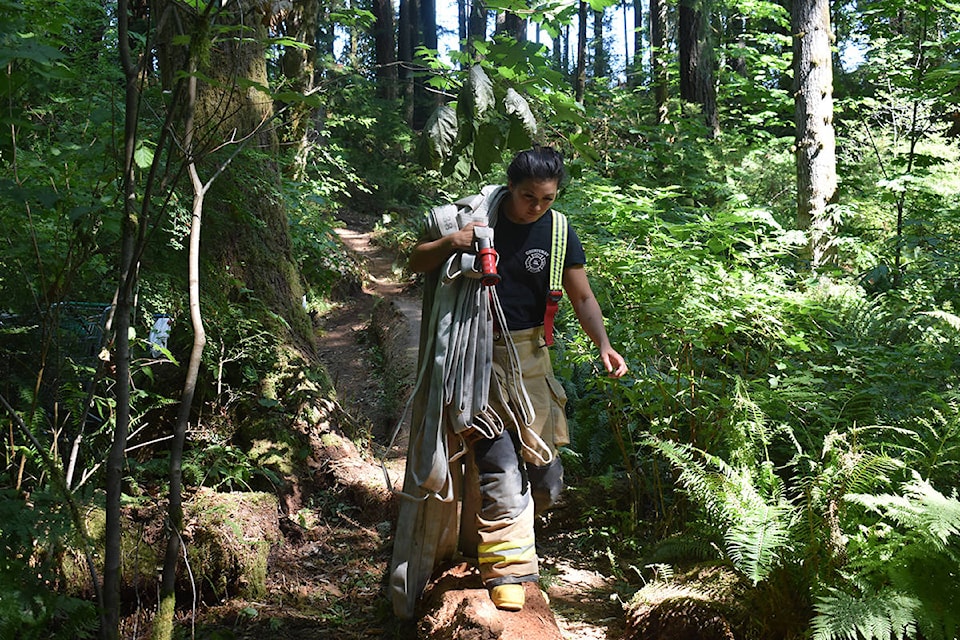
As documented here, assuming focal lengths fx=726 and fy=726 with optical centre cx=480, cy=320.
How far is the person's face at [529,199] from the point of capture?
11.5 feet

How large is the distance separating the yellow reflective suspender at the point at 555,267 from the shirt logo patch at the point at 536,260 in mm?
37

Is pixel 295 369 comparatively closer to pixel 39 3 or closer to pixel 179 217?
pixel 179 217

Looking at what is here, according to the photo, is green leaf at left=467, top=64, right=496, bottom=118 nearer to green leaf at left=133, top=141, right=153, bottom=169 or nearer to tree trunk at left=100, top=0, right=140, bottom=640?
tree trunk at left=100, top=0, right=140, bottom=640

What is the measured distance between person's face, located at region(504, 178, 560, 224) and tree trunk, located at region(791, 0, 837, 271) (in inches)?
248

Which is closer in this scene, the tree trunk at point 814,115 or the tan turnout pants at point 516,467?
the tan turnout pants at point 516,467

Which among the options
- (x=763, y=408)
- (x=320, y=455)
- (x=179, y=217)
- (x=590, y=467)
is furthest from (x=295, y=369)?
(x=763, y=408)

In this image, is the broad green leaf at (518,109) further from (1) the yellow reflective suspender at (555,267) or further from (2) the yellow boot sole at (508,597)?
(2) the yellow boot sole at (508,597)

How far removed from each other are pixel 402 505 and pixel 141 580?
5.08 feet

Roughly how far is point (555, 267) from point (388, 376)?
563 centimetres

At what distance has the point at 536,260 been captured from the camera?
3727 millimetres

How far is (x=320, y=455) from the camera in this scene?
5707 mm

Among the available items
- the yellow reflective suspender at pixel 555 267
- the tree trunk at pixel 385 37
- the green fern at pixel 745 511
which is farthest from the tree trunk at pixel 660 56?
the green fern at pixel 745 511

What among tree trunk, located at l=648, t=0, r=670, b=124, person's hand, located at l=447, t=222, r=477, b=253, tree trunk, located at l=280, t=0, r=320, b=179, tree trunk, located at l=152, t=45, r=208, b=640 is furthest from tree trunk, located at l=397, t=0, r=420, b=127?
tree trunk, located at l=152, t=45, r=208, b=640

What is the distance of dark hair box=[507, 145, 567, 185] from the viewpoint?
11.4ft
